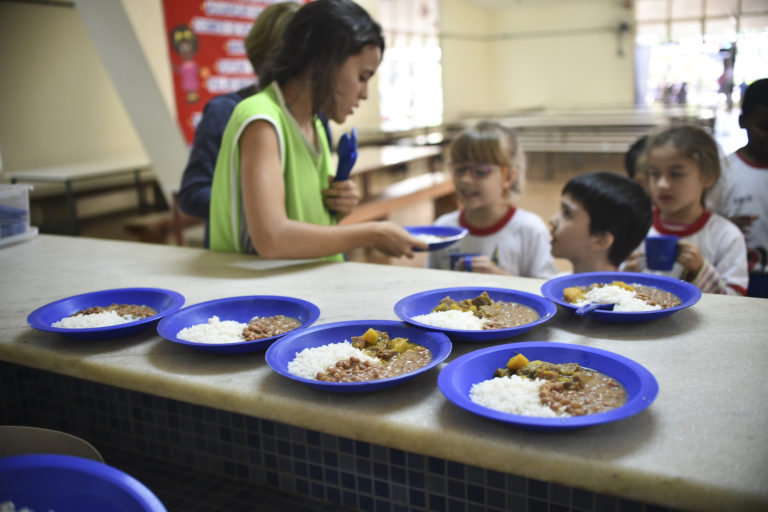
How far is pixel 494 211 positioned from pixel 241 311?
1.31m

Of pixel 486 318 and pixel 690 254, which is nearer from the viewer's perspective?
pixel 486 318

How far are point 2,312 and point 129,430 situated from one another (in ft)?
1.31

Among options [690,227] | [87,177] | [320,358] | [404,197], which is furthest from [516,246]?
[87,177]

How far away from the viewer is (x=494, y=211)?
243cm

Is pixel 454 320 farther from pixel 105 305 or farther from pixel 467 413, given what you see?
pixel 105 305

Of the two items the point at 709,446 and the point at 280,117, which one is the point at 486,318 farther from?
the point at 280,117

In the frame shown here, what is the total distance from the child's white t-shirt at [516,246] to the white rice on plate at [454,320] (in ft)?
3.61

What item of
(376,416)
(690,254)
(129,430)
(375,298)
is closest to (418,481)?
(376,416)

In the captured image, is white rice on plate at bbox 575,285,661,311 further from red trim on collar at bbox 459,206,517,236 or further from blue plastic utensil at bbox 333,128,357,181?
red trim on collar at bbox 459,206,517,236

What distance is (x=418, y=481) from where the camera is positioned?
113 cm

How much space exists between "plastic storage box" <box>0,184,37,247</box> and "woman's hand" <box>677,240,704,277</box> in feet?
6.71

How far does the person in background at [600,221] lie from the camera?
2.15 meters

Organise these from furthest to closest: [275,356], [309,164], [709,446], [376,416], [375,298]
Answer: [309,164]
[375,298]
[275,356]
[376,416]
[709,446]

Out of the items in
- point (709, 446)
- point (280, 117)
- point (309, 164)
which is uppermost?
point (280, 117)
